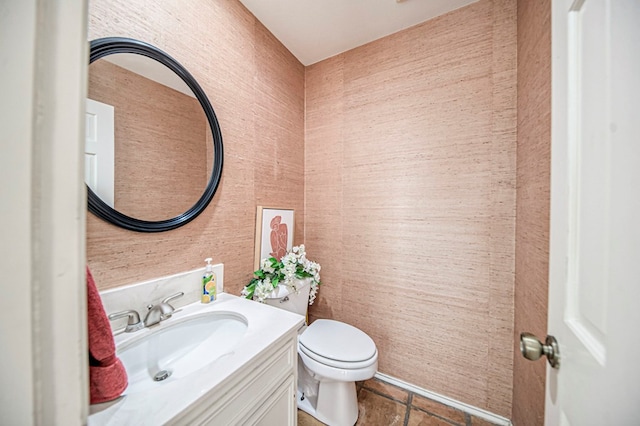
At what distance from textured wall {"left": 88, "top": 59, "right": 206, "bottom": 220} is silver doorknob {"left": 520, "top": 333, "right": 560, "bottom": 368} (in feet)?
4.03

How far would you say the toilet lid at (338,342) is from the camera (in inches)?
42.6

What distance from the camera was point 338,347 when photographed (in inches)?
44.7

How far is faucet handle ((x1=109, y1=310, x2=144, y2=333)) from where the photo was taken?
2.39 feet

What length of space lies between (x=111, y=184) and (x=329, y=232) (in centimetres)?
123

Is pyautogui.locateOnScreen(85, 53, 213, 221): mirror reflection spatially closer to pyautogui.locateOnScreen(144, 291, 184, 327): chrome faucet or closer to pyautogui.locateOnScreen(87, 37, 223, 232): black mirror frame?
pyautogui.locateOnScreen(87, 37, 223, 232): black mirror frame

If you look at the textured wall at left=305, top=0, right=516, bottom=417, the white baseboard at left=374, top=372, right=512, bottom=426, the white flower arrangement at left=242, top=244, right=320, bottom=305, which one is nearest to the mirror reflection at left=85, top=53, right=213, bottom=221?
the white flower arrangement at left=242, top=244, right=320, bottom=305

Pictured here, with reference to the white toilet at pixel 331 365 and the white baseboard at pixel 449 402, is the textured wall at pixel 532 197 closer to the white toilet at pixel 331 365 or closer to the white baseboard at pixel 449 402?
the white baseboard at pixel 449 402

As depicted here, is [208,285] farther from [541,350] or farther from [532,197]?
[532,197]

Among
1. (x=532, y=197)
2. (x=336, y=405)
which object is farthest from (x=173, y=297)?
(x=532, y=197)

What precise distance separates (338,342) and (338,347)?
0.04 m

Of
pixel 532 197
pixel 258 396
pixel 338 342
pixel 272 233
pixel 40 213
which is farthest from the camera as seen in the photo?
pixel 272 233

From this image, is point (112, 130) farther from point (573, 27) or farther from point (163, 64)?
point (573, 27)

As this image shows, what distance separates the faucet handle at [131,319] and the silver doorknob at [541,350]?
114cm

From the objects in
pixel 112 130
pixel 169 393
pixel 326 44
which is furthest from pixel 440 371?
pixel 326 44
